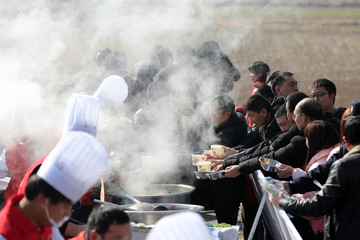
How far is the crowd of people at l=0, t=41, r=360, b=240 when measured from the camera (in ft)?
7.95

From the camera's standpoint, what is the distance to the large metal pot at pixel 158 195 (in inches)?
180

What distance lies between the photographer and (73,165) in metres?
2.36

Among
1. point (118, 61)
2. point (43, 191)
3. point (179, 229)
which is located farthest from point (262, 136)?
point (118, 61)

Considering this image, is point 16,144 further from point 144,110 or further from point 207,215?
point 207,215

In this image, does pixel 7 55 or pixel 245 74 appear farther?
pixel 245 74

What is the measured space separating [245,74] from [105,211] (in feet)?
49.4

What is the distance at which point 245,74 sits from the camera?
1767 centimetres

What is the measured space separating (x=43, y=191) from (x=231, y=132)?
368 centimetres

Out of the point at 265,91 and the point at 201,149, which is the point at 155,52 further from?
the point at 201,149

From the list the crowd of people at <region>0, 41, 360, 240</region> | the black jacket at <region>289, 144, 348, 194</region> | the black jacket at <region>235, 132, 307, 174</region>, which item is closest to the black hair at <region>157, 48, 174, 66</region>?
the crowd of people at <region>0, 41, 360, 240</region>

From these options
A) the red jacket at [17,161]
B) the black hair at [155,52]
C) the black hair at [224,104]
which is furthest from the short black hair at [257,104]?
the black hair at [155,52]

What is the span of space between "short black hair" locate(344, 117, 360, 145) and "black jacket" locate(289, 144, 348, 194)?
46 centimetres

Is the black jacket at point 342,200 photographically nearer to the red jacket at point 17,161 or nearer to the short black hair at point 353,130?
the short black hair at point 353,130

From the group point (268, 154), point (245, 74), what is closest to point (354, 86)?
point (245, 74)
